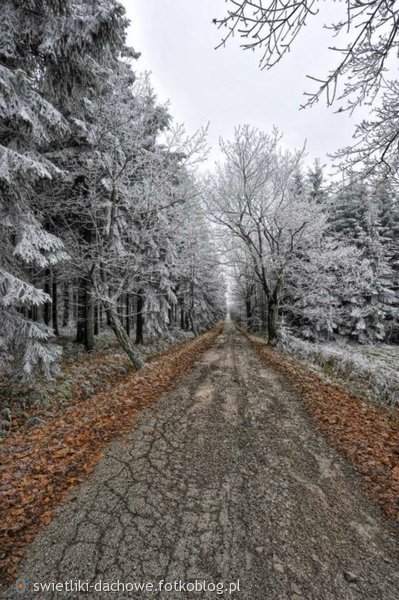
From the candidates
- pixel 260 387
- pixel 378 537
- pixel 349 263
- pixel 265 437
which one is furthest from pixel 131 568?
pixel 349 263

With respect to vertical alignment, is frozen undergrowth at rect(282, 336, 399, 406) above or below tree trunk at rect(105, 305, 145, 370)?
below

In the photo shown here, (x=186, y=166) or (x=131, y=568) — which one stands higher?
(x=186, y=166)

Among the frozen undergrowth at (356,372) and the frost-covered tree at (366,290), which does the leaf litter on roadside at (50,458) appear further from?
the frost-covered tree at (366,290)

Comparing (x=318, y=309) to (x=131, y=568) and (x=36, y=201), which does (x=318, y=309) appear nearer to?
(x=36, y=201)

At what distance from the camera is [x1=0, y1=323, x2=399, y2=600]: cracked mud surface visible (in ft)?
7.09

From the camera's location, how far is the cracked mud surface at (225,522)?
216cm

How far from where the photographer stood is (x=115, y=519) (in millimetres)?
2682

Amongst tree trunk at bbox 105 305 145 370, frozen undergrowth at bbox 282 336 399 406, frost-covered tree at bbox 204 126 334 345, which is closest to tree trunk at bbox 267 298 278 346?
frost-covered tree at bbox 204 126 334 345

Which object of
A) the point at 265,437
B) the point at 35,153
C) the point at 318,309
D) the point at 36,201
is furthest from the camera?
the point at 318,309

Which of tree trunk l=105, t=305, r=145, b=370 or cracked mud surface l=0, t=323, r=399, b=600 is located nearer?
cracked mud surface l=0, t=323, r=399, b=600

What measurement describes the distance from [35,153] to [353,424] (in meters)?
8.47

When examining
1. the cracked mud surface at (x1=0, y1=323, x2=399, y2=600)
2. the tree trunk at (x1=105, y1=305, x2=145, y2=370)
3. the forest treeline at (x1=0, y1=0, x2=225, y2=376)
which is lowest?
the cracked mud surface at (x1=0, y1=323, x2=399, y2=600)

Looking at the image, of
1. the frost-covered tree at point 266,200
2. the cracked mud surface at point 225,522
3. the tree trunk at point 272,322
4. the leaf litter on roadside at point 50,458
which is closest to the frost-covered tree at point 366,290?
the frost-covered tree at point 266,200

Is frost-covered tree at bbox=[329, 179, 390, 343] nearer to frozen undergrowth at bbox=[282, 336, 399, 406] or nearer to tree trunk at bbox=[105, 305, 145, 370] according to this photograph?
frozen undergrowth at bbox=[282, 336, 399, 406]
